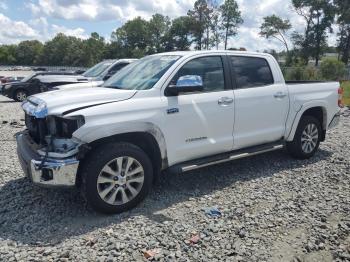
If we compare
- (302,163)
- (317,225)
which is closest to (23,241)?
(317,225)

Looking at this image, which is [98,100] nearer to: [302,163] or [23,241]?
[23,241]

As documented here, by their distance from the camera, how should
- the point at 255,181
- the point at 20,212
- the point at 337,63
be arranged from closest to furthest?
the point at 20,212, the point at 255,181, the point at 337,63

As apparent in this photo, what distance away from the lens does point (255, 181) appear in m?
5.60

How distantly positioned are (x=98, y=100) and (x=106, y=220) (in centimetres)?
137

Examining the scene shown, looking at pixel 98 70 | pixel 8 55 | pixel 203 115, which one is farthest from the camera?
pixel 8 55

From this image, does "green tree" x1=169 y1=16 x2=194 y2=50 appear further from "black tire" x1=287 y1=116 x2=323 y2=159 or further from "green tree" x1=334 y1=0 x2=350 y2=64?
"black tire" x1=287 y1=116 x2=323 y2=159

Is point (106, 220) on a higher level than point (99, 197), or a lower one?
lower

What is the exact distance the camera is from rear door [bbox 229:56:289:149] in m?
5.44

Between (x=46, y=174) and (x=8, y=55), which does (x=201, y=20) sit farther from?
(x=8, y=55)

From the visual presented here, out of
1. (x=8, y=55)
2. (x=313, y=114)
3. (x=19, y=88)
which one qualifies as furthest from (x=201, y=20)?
(x=8, y=55)

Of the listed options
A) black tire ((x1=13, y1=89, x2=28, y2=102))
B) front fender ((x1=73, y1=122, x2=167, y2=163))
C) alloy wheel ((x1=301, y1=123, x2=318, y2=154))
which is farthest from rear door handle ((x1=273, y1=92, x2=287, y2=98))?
black tire ((x1=13, y1=89, x2=28, y2=102))

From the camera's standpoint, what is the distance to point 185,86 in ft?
15.3

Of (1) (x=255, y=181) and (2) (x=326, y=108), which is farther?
(2) (x=326, y=108)

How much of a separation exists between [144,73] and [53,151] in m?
1.63
